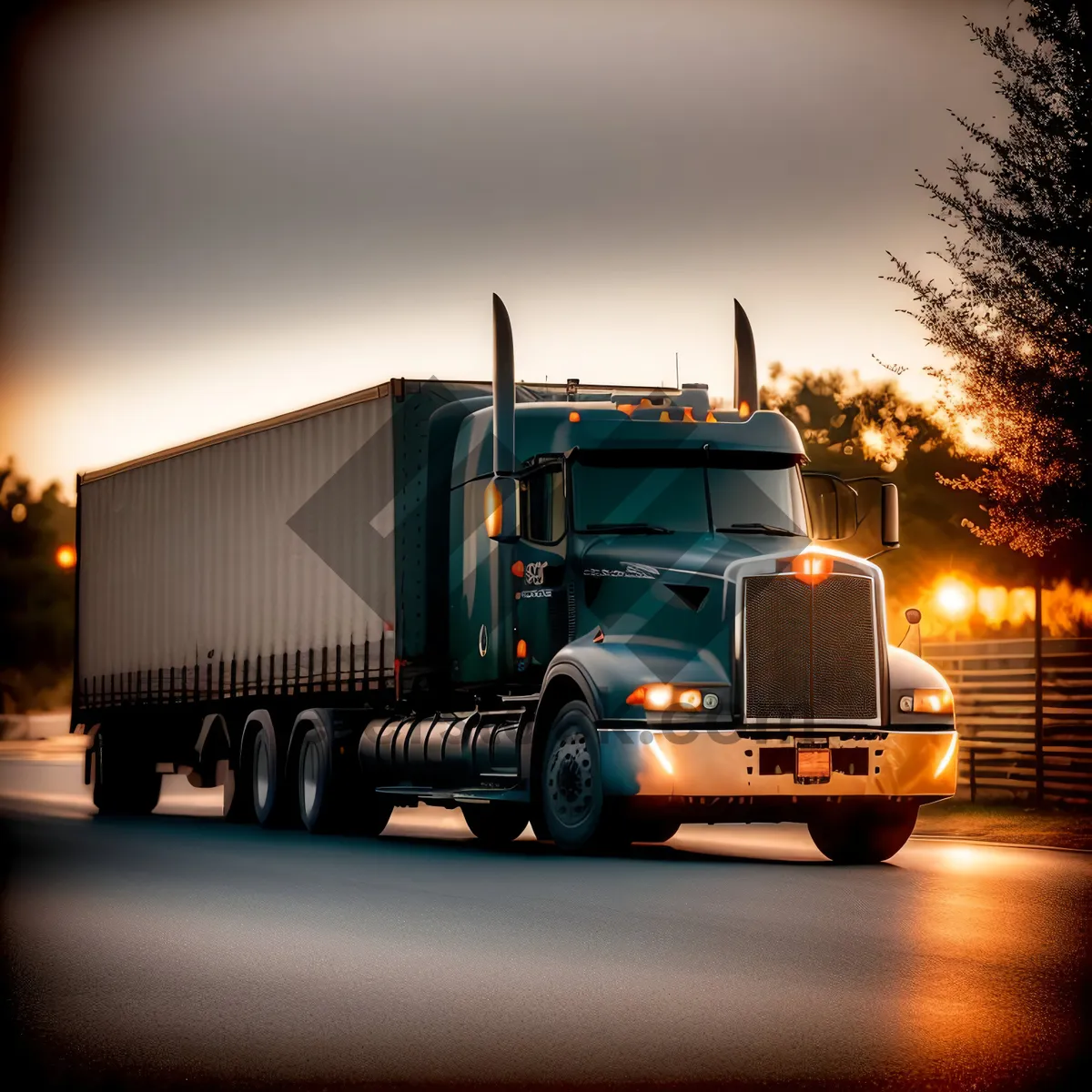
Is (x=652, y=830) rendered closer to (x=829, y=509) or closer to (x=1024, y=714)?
(x=829, y=509)

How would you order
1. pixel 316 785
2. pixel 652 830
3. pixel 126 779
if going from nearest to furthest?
pixel 652 830, pixel 316 785, pixel 126 779

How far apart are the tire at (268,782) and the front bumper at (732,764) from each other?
23.3 feet

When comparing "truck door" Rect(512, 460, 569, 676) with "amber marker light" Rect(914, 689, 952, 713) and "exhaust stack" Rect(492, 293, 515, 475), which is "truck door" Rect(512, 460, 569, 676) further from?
"amber marker light" Rect(914, 689, 952, 713)

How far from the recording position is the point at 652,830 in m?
19.5

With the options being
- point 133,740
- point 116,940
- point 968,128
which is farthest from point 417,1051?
point 133,740

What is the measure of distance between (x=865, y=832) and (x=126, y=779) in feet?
44.2

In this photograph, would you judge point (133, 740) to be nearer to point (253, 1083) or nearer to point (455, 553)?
point (455, 553)

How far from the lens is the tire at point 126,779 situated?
2889 cm

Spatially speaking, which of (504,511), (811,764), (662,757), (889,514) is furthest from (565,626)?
(889,514)

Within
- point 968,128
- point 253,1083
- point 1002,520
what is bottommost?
point 253,1083

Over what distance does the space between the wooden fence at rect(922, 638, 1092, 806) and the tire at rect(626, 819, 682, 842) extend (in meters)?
5.65

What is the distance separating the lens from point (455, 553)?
811 inches

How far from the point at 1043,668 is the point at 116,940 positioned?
15387 mm

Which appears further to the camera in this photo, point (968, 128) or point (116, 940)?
point (968, 128)
